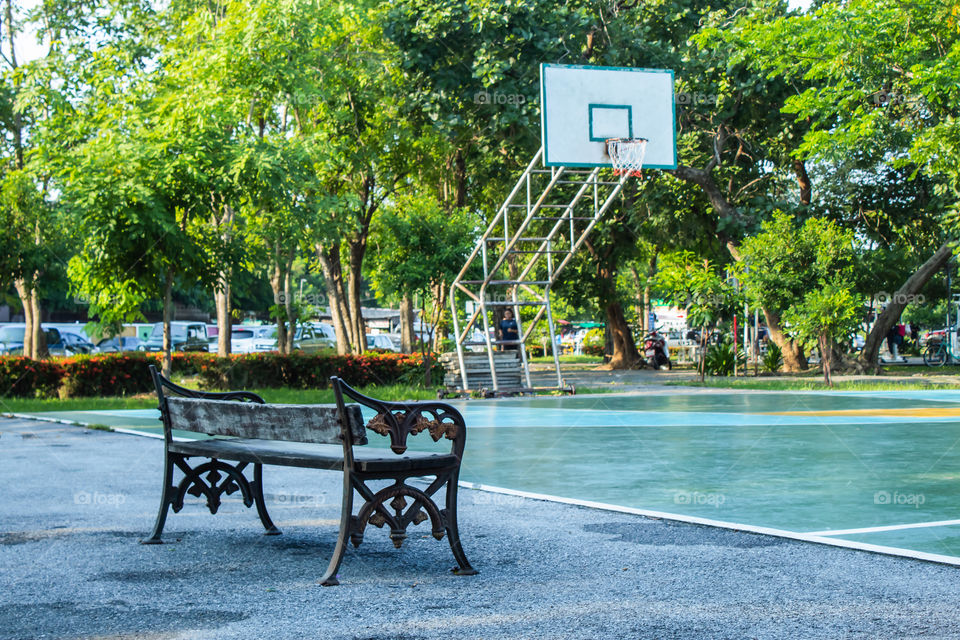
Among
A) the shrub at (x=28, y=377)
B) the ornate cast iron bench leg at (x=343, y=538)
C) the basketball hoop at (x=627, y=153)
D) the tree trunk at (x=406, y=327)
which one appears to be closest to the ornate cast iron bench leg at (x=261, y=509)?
the ornate cast iron bench leg at (x=343, y=538)

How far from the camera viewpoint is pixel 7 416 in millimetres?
16953

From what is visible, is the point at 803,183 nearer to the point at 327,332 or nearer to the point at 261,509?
the point at 261,509

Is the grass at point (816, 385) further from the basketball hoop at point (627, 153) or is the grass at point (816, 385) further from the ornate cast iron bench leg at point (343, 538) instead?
the ornate cast iron bench leg at point (343, 538)

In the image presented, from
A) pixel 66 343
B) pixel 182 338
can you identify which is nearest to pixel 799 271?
pixel 66 343

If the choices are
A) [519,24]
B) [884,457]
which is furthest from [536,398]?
[884,457]

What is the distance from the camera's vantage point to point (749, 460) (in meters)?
10.1

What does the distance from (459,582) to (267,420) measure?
4.79ft

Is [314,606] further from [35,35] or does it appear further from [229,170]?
[35,35]

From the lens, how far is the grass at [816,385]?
22281 mm

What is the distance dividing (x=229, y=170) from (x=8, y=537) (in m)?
14.3

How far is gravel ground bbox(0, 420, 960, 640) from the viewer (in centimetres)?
428

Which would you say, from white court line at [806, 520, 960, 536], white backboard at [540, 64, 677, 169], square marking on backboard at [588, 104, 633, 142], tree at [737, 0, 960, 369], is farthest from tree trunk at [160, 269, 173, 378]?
white court line at [806, 520, 960, 536]

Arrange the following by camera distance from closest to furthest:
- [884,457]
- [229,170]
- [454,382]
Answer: [884,457] < [229,170] < [454,382]

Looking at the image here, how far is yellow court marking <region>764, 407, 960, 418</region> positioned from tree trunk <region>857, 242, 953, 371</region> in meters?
11.9
